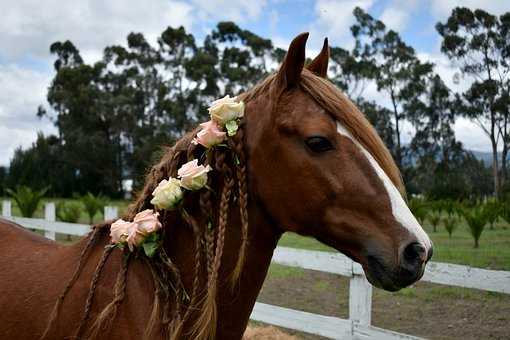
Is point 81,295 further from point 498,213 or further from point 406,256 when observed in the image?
point 498,213

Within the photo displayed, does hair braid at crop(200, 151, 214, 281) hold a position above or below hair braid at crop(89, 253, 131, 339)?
above

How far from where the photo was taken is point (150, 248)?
6.18 feet

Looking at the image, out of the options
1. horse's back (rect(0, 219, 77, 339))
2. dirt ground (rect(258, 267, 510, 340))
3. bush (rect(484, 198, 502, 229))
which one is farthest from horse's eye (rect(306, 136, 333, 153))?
bush (rect(484, 198, 502, 229))

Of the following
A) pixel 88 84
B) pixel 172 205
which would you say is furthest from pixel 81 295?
pixel 88 84

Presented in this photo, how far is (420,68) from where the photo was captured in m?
34.3

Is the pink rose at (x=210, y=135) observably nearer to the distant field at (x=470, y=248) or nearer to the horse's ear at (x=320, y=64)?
the horse's ear at (x=320, y=64)

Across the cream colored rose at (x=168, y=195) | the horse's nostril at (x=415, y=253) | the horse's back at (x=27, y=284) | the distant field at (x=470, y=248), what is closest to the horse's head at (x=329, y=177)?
the horse's nostril at (x=415, y=253)

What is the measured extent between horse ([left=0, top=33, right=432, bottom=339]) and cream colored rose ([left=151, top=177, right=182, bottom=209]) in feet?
0.20

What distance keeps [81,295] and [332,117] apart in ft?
3.83

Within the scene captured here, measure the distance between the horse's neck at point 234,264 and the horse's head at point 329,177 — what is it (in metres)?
0.10

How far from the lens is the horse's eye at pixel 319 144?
5.60 feet

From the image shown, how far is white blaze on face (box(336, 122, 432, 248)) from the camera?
1560 millimetres

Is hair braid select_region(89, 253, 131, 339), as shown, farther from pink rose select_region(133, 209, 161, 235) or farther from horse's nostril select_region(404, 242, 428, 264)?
horse's nostril select_region(404, 242, 428, 264)

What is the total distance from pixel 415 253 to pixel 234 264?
670 mm
